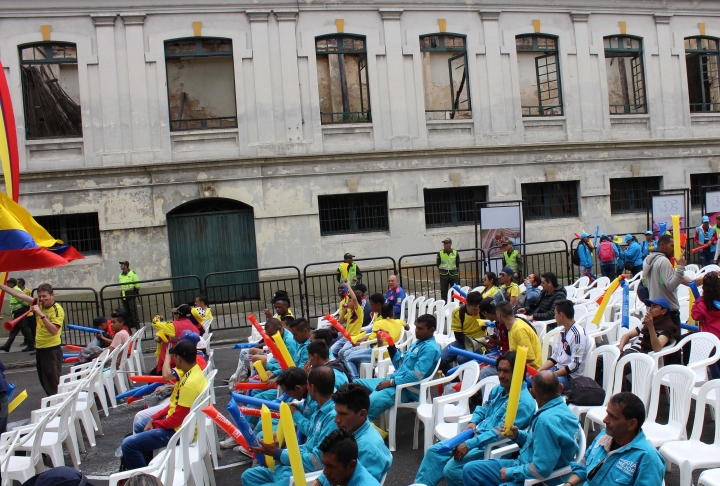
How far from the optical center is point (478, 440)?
541 cm

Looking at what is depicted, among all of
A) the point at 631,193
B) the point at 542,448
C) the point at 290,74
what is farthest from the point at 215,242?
the point at 542,448

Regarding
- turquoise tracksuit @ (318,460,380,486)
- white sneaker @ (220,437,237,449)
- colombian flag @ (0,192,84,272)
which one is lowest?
white sneaker @ (220,437,237,449)

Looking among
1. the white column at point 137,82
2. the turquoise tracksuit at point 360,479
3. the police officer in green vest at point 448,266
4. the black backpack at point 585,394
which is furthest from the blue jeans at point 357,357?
the white column at point 137,82

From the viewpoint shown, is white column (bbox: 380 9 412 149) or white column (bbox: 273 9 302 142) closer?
white column (bbox: 273 9 302 142)

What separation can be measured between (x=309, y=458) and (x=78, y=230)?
1522 centimetres

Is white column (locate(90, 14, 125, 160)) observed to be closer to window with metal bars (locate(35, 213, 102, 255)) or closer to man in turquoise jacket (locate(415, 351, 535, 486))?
window with metal bars (locate(35, 213, 102, 255))

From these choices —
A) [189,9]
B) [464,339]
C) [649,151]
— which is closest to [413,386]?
[464,339]

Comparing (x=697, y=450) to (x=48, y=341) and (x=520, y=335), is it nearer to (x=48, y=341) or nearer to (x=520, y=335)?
(x=520, y=335)

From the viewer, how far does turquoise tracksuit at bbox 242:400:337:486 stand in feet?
17.1

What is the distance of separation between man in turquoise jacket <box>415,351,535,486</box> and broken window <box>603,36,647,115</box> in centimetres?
1914

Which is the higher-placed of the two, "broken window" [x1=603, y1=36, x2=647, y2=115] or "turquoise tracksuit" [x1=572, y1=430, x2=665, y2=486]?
"broken window" [x1=603, y1=36, x2=647, y2=115]

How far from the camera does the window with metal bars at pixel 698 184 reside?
23.3 metres

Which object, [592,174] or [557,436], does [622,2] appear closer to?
[592,174]

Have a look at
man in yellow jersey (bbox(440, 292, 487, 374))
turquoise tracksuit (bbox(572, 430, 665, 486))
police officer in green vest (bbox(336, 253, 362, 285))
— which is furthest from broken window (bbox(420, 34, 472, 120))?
turquoise tracksuit (bbox(572, 430, 665, 486))
